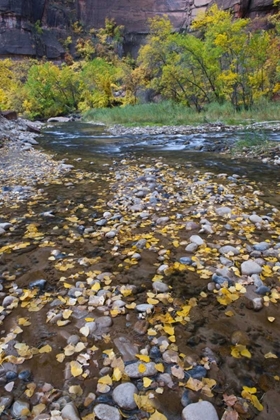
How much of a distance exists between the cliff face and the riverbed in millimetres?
55873

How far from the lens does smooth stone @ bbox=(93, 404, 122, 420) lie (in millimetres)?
1483

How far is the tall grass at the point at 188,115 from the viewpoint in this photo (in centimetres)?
1875

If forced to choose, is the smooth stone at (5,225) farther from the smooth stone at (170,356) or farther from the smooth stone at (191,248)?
the smooth stone at (170,356)

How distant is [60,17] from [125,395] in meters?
82.6

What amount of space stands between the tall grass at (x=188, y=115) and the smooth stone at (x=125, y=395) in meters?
17.5

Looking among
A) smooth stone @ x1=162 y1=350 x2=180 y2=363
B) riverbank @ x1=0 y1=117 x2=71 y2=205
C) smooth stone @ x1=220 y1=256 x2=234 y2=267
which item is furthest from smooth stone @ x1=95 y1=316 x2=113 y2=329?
riverbank @ x1=0 y1=117 x2=71 y2=205

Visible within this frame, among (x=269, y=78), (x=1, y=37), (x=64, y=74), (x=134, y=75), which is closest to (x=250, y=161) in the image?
(x=269, y=78)

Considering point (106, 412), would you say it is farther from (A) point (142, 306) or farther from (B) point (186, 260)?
(B) point (186, 260)

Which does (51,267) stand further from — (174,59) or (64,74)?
(64,74)

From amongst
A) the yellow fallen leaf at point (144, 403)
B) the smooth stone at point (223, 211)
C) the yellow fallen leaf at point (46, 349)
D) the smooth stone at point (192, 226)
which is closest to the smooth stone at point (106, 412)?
the yellow fallen leaf at point (144, 403)

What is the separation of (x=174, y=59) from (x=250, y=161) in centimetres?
2052

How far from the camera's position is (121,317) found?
7.38 feet

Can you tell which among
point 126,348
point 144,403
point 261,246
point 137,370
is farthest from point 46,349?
point 261,246

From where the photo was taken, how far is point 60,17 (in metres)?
67.7
